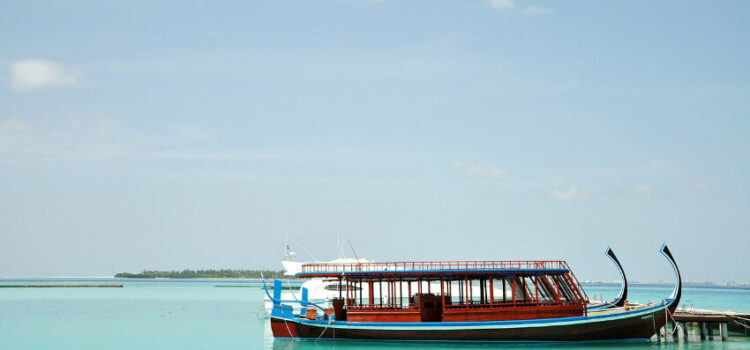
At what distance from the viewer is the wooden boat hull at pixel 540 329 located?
104 feet

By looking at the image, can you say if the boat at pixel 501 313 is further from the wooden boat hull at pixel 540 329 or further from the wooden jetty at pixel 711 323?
the wooden jetty at pixel 711 323

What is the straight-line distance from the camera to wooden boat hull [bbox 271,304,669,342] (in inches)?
1248

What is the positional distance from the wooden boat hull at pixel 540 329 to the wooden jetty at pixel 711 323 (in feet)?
10.4

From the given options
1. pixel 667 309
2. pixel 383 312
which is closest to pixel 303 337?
pixel 383 312

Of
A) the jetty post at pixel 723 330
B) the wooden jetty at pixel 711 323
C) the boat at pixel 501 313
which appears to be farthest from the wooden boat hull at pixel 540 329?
the jetty post at pixel 723 330

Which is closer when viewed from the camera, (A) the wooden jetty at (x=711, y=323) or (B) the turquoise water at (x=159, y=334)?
(B) the turquoise water at (x=159, y=334)

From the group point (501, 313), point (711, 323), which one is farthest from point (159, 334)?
point (711, 323)

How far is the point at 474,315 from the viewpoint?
3262 centimetres

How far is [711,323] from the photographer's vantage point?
120ft

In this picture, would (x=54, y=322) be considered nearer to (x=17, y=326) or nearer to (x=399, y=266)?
(x=17, y=326)

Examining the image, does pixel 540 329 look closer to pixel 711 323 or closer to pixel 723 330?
pixel 723 330

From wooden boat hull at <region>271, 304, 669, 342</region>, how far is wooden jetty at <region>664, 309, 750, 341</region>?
3159 mm

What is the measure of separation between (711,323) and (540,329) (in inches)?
411

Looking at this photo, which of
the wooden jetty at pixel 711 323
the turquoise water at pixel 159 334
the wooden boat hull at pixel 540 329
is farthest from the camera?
the wooden jetty at pixel 711 323
